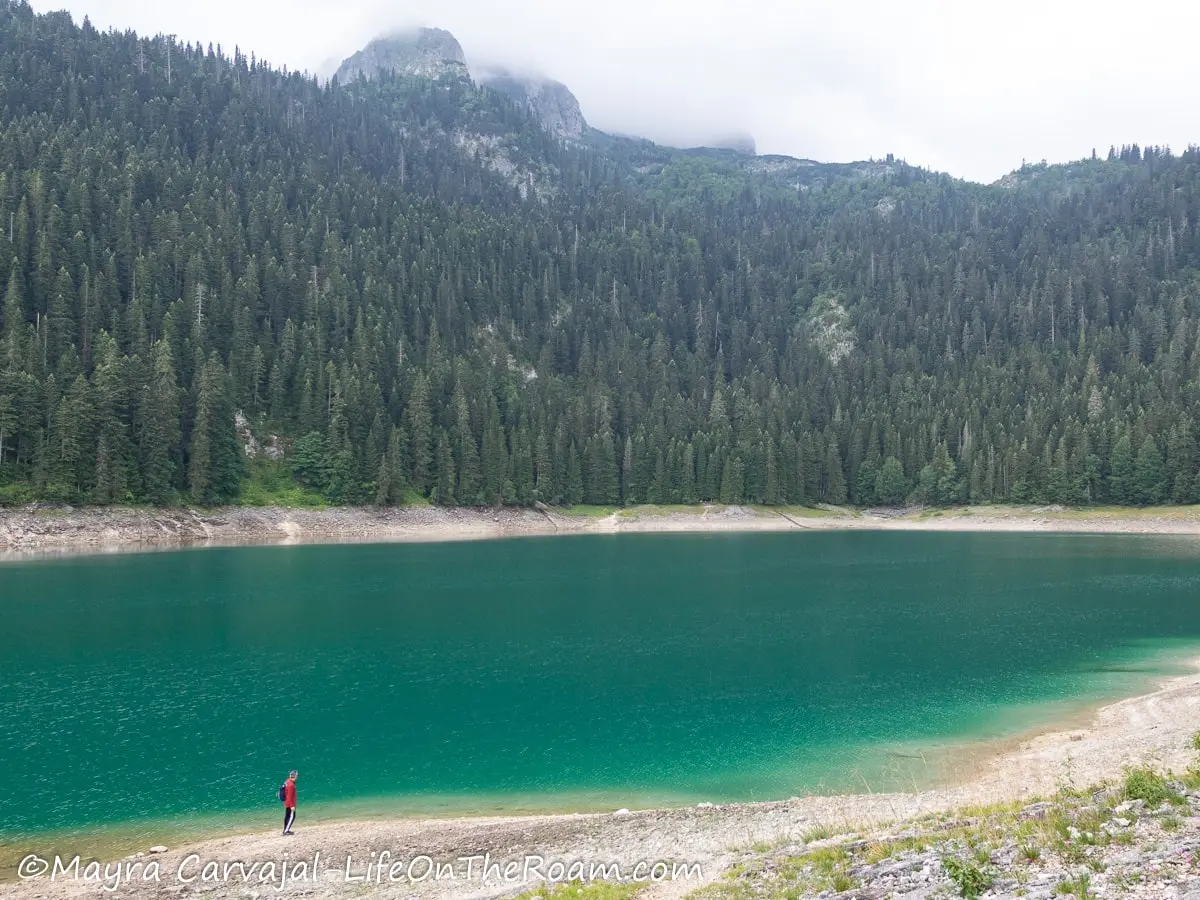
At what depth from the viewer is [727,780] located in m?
24.2

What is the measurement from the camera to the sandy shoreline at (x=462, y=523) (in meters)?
83.1

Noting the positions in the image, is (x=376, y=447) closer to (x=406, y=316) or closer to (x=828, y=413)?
(x=406, y=316)

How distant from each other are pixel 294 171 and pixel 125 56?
5461 cm

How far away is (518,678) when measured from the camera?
3638 centimetres

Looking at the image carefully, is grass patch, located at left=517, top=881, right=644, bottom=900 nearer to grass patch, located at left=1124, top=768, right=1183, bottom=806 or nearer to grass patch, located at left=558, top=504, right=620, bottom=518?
grass patch, located at left=1124, top=768, right=1183, bottom=806

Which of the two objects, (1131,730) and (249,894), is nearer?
(249,894)

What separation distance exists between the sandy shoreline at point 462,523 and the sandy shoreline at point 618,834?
75069 mm

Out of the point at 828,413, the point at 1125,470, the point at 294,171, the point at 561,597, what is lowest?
the point at 561,597

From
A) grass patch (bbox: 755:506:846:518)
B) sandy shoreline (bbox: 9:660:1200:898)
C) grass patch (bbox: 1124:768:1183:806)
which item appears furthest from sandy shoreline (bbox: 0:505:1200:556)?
grass patch (bbox: 1124:768:1183:806)

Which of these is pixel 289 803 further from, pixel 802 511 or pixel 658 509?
pixel 802 511

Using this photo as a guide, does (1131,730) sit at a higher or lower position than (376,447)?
lower

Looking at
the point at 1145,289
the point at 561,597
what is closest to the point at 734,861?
the point at 561,597

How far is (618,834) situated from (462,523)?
100476 mm

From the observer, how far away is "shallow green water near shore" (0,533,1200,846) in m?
23.9
